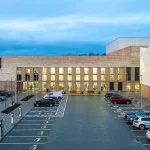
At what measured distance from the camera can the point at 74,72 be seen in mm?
84312

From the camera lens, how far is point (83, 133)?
3025 centimetres

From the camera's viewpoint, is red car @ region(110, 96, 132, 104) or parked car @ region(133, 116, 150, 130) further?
red car @ region(110, 96, 132, 104)

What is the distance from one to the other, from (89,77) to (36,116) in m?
44.0

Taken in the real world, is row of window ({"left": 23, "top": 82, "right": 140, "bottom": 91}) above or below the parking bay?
above

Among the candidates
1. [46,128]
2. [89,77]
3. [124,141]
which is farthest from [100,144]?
[89,77]

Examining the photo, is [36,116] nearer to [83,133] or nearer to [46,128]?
[46,128]

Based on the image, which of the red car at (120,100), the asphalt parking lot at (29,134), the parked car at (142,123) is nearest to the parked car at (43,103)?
the red car at (120,100)

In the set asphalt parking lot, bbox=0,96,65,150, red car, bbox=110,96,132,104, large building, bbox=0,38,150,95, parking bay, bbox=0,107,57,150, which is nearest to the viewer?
asphalt parking lot, bbox=0,96,65,150

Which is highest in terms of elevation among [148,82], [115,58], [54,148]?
[115,58]

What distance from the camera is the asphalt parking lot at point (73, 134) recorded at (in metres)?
25.5

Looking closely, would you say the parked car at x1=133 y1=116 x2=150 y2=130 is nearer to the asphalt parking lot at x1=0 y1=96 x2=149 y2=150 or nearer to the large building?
the asphalt parking lot at x1=0 y1=96 x2=149 y2=150

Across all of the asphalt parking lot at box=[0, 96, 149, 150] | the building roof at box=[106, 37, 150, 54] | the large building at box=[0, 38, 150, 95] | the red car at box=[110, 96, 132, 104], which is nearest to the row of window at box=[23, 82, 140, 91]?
the large building at box=[0, 38, 150, 95]

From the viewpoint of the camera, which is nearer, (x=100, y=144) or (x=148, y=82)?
(x=100, y=144)

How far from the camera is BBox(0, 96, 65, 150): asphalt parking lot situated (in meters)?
25.5
